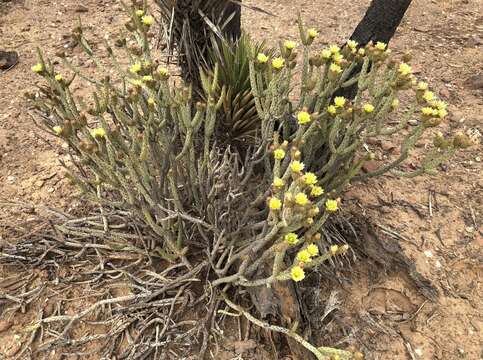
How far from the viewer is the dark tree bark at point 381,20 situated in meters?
2.78

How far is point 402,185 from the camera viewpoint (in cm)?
302

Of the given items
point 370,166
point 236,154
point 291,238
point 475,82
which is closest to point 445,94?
point 475,82

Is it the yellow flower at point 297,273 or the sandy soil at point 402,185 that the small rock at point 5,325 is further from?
the yellow flower at point 297,273

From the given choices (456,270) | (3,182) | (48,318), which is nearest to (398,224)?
(456,270)

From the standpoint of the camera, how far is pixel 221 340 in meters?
2.08

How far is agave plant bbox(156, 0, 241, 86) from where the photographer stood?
2352 mm

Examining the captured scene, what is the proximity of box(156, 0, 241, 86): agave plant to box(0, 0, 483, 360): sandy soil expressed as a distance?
87cm

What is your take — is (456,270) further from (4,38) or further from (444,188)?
(4,38)

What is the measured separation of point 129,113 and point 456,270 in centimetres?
192

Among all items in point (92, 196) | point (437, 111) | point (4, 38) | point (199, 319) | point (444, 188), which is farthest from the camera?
point (4, 38)

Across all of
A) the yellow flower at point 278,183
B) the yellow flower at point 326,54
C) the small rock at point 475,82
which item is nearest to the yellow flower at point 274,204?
the yellow flower at point 278,183

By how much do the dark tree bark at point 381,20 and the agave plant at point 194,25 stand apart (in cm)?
83

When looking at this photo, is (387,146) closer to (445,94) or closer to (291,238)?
(445,94)

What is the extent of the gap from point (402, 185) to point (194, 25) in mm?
1629
